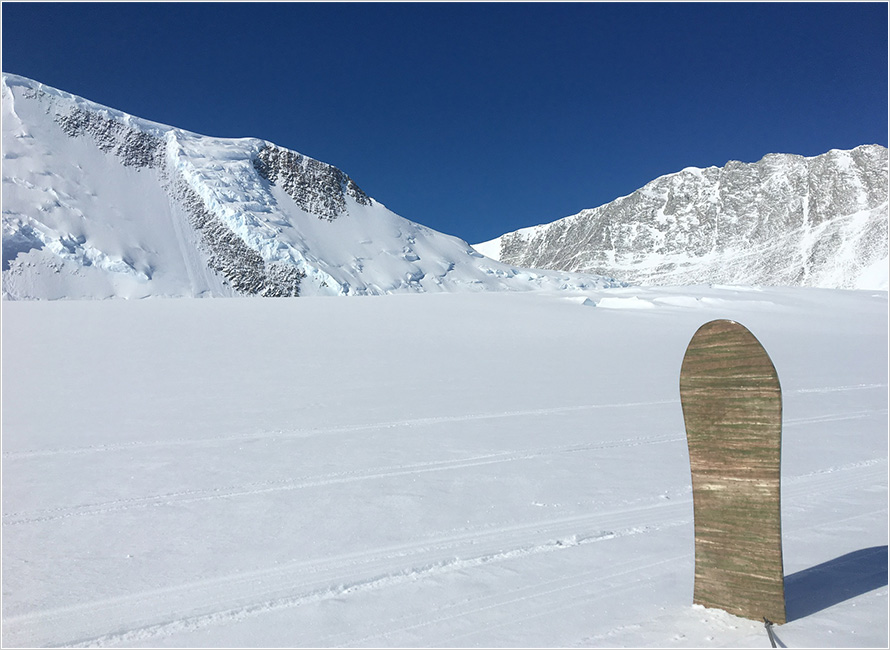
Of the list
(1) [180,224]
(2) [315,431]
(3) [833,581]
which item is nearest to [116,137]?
(1) [180,224]

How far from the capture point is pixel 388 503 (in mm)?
5102

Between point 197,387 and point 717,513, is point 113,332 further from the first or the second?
point 717,513

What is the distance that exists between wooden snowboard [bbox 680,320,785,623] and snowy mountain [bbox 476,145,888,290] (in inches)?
5111

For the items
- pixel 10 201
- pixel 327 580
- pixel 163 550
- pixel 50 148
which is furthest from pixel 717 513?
pixel 50 148

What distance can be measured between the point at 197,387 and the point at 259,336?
16.5 ft

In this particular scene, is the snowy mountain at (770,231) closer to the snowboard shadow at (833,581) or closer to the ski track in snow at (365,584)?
the snowboard shadow at (833,581)

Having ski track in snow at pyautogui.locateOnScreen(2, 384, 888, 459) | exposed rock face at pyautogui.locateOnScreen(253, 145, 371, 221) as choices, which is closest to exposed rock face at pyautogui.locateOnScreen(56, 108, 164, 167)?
exposed rock face at pyautogui.locateOnScreen(253, 145, 371, 221)

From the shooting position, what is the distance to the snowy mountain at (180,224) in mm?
48375

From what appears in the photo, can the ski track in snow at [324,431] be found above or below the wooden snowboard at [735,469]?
below

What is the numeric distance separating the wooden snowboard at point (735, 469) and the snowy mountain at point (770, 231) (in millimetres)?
129811

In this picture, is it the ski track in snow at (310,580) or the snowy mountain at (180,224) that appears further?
the snowy mountain at (180,224)

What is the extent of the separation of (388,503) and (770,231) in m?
182

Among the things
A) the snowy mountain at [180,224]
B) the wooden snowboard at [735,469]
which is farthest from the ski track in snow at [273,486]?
the snowy mountain at [180,224]

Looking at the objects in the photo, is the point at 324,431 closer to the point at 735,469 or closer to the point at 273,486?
the point at 273,486
